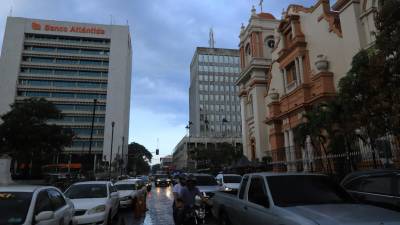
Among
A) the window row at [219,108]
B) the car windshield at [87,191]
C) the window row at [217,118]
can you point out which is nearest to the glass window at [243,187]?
the car windshield at [87,191]

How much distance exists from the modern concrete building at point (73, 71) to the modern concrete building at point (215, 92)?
30.7 m

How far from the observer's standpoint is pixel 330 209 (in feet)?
17.3

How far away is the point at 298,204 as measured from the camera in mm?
5809

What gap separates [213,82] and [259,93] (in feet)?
278

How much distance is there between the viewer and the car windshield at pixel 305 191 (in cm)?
597

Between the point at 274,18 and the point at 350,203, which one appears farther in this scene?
the point at 274,18

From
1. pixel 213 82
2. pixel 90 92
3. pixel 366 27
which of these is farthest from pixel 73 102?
pixel 366 27

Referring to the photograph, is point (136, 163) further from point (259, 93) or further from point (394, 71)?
point (394, 71)

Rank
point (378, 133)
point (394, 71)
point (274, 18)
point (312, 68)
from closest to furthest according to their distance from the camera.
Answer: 1. point (394, 71)
2. point (378, 133)
3. point (312, 68)
4. point (274, 18)

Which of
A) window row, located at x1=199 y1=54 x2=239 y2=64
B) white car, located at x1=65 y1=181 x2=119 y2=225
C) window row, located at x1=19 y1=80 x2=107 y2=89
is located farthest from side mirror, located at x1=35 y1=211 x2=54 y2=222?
window row, located at x1=199 y1=54 x2=239 y2=64

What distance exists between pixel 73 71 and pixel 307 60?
8280 centimetres

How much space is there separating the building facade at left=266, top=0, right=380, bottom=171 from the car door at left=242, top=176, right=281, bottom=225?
16.4 meters

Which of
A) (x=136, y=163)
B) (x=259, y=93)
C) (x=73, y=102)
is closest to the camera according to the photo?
(x=259, y=93)

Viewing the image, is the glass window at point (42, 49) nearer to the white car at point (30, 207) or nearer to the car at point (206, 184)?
the car at point (206, 184)
